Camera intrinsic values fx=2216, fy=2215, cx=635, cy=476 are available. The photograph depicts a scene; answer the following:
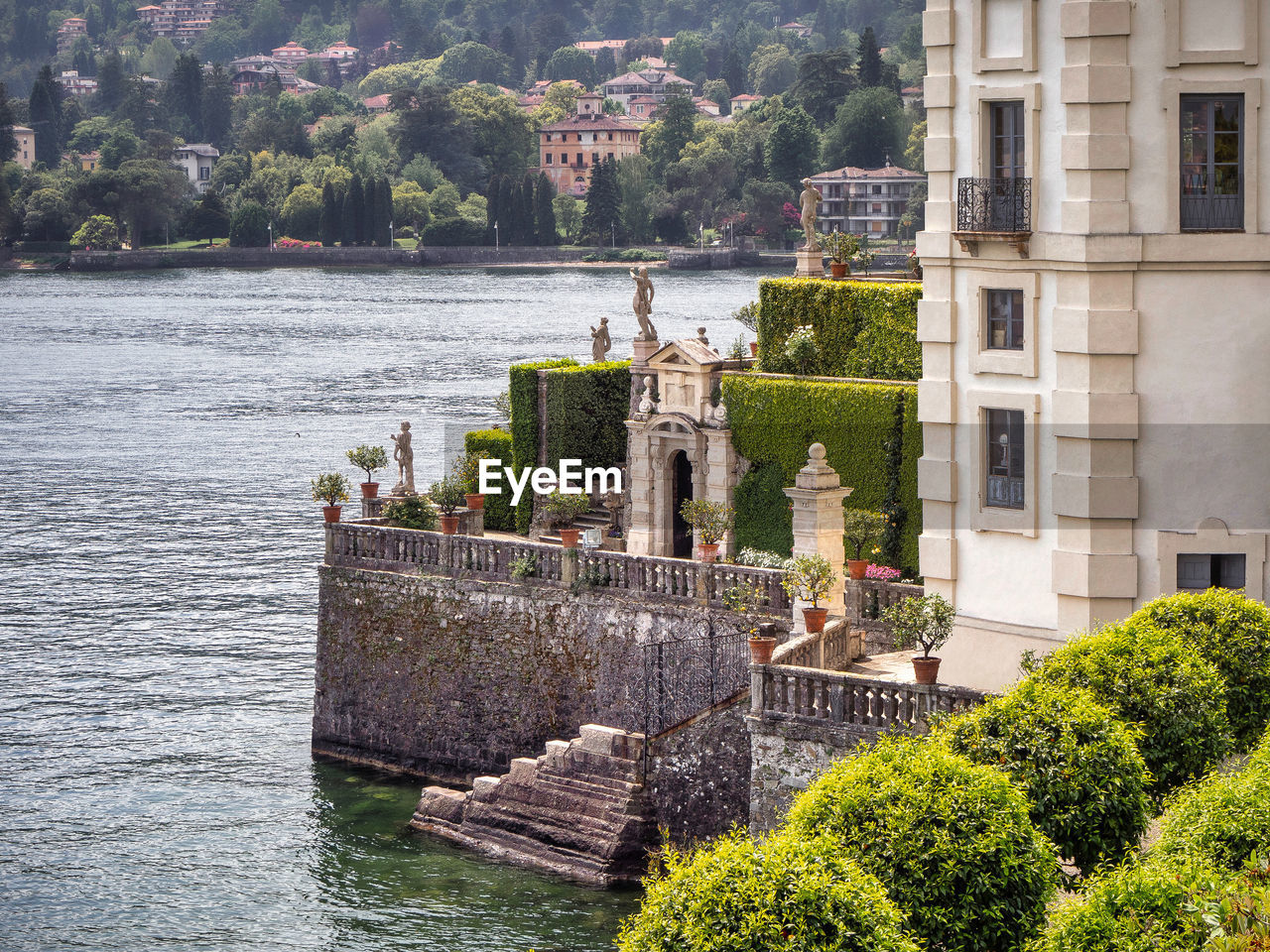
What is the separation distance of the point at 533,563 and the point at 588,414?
28.0ft

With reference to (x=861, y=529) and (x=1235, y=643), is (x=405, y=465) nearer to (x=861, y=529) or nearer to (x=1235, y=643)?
(x=861, y=529)

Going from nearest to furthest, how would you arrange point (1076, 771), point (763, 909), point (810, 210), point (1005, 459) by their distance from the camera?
point (763, 909)
point (1076, 771)
point (1005, 459)
point (810, 210)

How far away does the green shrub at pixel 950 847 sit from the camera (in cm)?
2042

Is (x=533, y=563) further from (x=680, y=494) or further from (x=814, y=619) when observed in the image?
(x=814, y=619)

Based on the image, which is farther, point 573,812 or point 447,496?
point 447,496

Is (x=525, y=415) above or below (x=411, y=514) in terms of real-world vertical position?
above

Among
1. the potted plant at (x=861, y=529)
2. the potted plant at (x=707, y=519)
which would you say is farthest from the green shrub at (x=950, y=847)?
the potted plant at (x=707, y=519)

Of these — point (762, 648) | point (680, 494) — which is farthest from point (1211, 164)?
point (680, 494)

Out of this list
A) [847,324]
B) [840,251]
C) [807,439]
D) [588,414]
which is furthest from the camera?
[588,414]

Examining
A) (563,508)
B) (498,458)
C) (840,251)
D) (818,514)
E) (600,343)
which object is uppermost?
(840,251)

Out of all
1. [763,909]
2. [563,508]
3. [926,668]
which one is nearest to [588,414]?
[563,508]

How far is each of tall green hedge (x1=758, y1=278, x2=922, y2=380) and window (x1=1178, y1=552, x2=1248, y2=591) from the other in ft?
41.7

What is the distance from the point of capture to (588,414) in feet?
155

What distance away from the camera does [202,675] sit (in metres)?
50.8
